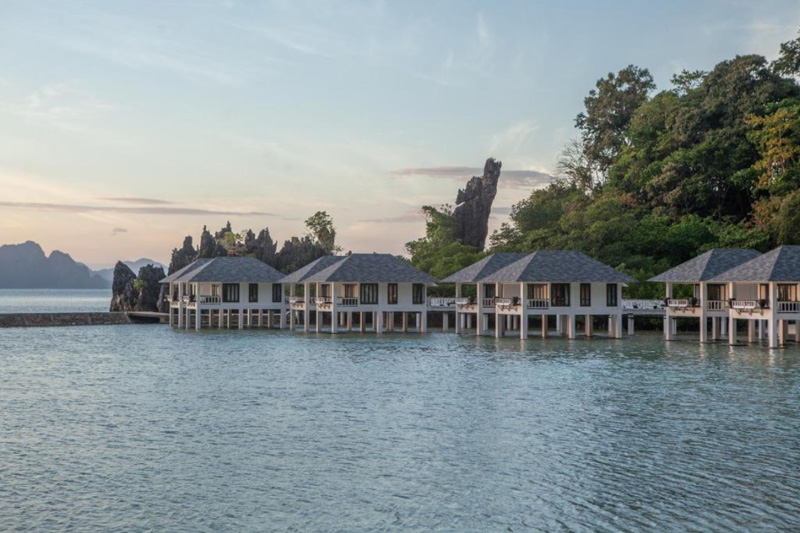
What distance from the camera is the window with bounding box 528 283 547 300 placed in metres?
62.7

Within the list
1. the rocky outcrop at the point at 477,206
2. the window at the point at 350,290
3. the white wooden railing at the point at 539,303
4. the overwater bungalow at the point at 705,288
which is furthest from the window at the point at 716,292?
the rocky outcrop at the point at 477,206

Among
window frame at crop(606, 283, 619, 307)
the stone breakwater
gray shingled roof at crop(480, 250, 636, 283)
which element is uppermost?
gray shingled roof at crop(480, 250, 636, 283)

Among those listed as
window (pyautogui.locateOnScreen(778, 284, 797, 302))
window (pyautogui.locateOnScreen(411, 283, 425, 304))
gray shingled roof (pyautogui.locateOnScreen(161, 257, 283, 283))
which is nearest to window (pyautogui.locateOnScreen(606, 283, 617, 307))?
window (pyautogui.locateOnScreen(778, 284, 797, 302))

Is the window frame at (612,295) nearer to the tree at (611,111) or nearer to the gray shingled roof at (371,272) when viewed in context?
the gray shingled roof at (371,272)

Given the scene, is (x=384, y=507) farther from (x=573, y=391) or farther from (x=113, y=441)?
(x=573, y=391)

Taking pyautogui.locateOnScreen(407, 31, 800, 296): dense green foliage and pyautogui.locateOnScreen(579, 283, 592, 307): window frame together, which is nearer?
pyautogui.locateOnScreen(579, 283, 592, 307): window frame

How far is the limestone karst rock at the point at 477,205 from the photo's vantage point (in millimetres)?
118875

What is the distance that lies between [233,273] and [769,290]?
45.0m

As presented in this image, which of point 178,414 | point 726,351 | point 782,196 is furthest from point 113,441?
point 782,196

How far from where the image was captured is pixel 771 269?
5384cm

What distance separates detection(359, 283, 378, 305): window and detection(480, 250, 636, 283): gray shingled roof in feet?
30.6

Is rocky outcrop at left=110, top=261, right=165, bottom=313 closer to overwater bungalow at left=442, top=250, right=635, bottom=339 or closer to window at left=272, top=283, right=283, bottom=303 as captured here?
window at left=272, top=283, right=283, bottom=303

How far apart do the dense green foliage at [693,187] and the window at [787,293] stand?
63.6ft

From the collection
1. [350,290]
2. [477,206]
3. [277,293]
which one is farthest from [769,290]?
[477,206]
